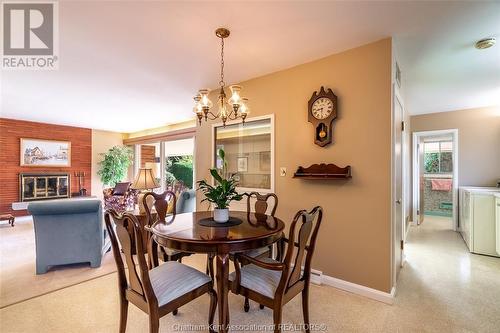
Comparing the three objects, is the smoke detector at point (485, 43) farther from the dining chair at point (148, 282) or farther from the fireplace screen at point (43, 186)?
the fireplace screen at point (43, 186)

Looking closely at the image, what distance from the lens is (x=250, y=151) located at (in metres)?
3.39

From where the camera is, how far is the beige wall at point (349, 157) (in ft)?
7.46

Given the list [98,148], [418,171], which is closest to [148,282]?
[418,171]

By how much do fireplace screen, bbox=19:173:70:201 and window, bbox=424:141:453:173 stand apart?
32.5 feet

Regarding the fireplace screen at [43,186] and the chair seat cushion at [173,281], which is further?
the fireplace screen at [43,186]

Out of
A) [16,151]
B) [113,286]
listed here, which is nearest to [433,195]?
[113,286]

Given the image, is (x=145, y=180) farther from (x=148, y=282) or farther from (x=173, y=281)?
(x=148, y=282)

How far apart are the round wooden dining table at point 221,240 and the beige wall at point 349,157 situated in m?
0.97

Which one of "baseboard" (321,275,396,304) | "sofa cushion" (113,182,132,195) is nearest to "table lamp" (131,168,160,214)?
"baseboard" (321,275,396,304)

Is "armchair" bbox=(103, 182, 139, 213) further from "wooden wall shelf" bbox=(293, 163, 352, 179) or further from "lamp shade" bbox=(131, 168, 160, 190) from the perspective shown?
"wooden wall shelf" bbox=(293, 163, 352, 179)

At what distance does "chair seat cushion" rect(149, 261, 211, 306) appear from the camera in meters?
1.50

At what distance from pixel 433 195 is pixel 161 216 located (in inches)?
285

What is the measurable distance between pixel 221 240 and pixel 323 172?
1488 millimetres

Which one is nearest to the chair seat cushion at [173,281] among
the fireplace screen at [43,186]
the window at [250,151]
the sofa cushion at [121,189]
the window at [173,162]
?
the window at [250,151]
